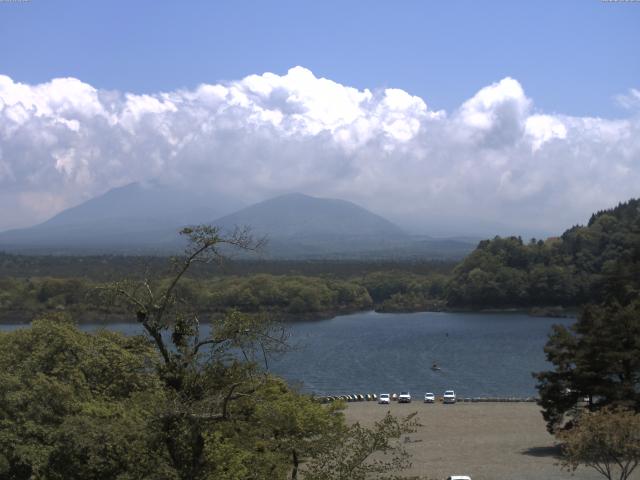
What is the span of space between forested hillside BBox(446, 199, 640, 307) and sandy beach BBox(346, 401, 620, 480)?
41057 mm

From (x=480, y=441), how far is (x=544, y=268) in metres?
53.7

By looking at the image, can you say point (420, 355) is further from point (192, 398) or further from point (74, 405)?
point (192, 398)

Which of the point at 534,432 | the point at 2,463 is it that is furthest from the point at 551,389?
the point at 2,463

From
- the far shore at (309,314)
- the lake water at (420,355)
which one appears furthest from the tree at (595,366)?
the far shore at (309,314)

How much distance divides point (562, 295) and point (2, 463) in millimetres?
64564

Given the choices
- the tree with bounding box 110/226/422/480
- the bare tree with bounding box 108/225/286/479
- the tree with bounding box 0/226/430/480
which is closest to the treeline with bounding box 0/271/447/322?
the tree with bounding box 0/226/430/480

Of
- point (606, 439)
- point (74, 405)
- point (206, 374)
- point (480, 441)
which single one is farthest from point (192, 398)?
point (480, 441)

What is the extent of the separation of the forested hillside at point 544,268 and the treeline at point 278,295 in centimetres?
477

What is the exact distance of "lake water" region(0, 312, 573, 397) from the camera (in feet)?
110

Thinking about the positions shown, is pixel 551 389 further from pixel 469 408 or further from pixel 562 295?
pixel 562 295

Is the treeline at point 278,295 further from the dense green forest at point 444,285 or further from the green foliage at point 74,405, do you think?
the green foliage at point 74,405

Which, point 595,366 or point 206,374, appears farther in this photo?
point 595,366

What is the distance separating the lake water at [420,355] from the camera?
33562mm

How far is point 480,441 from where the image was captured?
19.7 metres
